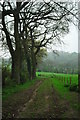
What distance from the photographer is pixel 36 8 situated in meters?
26.3

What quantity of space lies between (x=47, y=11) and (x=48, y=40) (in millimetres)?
19368

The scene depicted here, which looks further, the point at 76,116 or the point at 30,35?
the point at 30,35

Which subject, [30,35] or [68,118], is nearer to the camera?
[68,118]

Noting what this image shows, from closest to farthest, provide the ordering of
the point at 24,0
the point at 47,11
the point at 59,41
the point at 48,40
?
the point at 24,0 < the point at 47,11 < the point at 59,41 < the point at 48,40

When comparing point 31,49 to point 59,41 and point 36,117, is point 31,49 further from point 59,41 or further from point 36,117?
point 36,117

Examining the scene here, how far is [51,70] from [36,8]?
9860 cm

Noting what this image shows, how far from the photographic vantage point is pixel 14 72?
25734 millimetres

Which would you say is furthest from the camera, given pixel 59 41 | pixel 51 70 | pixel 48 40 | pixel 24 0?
pixel 51 70

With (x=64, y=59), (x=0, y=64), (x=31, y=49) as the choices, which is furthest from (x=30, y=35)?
(x=64, y=59)

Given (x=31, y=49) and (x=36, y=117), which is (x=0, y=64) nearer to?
(x=36, y=117)

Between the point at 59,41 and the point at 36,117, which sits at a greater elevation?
the point at 59,41

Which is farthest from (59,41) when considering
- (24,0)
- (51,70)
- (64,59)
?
(64,59)

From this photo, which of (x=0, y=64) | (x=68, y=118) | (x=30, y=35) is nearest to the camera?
(x=68, y=118)

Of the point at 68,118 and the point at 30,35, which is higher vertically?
the point at 30,35
